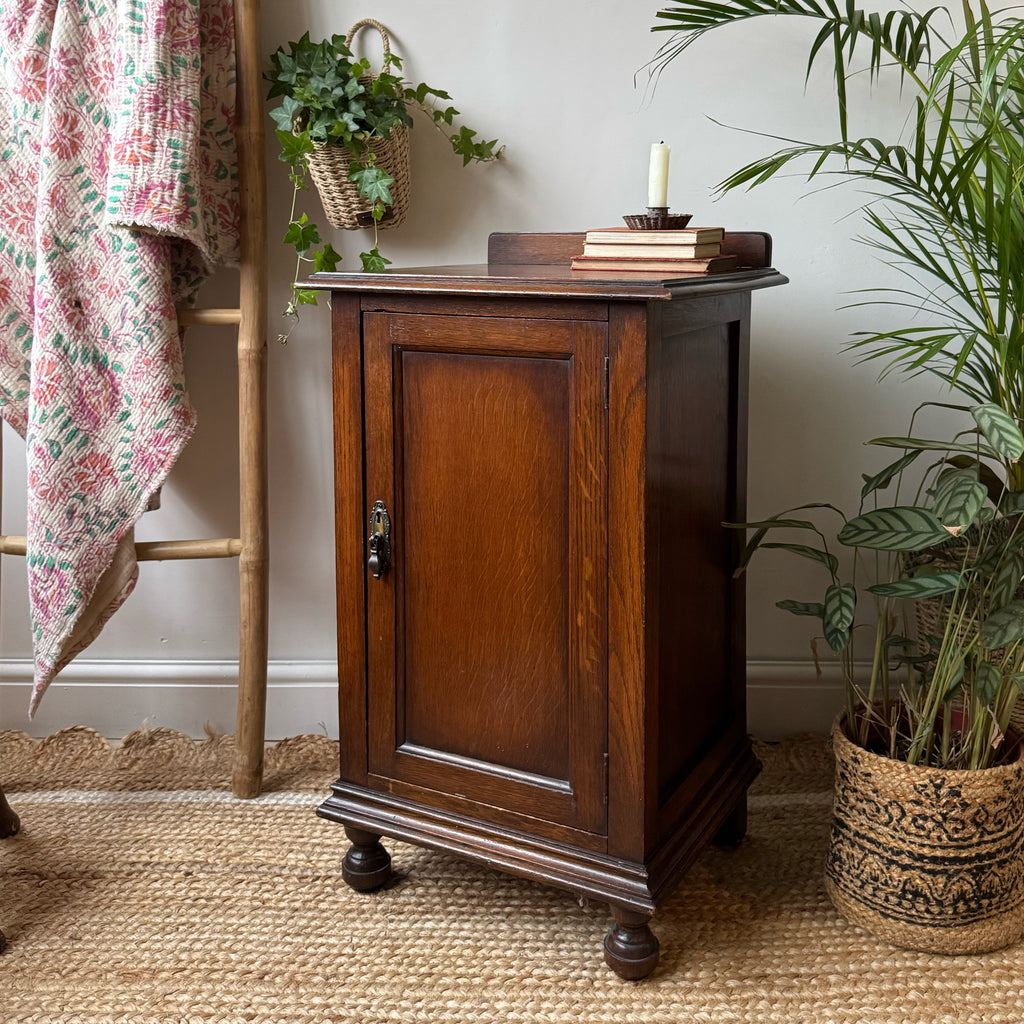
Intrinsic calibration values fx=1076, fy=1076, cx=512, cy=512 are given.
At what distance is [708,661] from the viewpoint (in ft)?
5.18

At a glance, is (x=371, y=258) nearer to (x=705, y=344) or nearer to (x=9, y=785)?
(x=705, y=344)

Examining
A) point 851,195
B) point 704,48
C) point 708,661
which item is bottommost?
point 708,661

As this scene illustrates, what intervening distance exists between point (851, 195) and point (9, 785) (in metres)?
1.82

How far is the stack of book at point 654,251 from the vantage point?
1345mm

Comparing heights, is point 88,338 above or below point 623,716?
above

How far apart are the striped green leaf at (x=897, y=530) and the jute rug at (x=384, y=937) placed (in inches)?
22.4

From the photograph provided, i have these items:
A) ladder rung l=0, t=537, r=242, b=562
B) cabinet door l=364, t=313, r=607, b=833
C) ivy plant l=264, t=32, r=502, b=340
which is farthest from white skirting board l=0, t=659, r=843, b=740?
ivy plant l=264, t=32, r=502, b=340

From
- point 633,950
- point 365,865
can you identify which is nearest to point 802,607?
point 633,950

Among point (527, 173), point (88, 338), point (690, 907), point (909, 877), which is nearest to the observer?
point (909, 877)

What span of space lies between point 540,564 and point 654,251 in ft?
1.39

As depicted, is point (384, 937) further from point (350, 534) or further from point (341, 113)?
point (341, 113)

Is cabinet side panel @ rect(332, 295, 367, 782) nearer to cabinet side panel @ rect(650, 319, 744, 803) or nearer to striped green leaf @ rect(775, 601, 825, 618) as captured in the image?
cabinet side panel @ rect(650, 319, 744, 803)

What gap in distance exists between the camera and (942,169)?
4.96 feet

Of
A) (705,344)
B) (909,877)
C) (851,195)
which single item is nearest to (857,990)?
(909,877)
